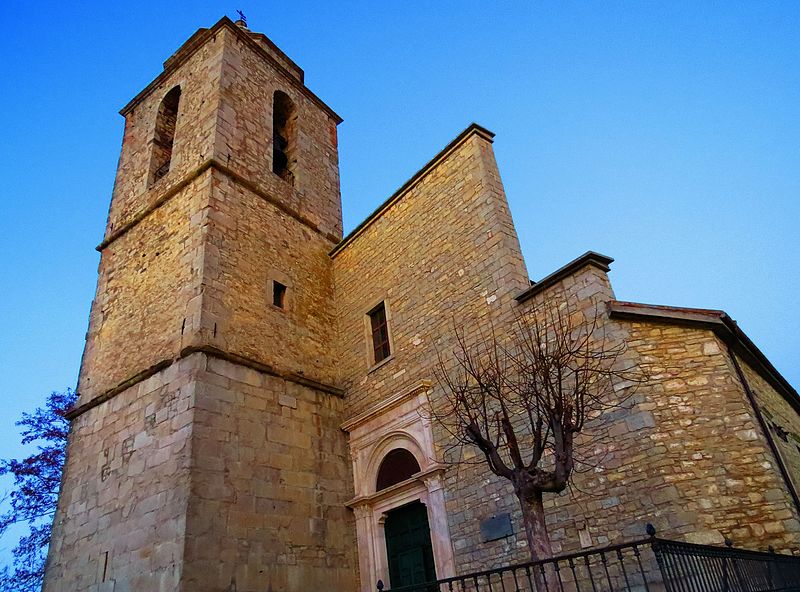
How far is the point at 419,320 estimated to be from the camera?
951cm

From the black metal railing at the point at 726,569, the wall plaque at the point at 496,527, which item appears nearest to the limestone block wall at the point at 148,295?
the wall plaque at the point at 496,527

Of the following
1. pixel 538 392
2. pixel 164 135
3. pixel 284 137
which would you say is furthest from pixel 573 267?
pixel 164 135

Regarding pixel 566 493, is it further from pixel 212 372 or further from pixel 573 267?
pixel 212 372

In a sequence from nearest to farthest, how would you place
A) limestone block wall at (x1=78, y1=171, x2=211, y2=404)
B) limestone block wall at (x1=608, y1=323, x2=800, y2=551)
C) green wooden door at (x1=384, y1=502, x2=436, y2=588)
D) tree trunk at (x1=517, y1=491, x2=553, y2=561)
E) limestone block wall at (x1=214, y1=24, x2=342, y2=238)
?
1. tree trunk at (x1=517, y1=491, x2=553, y2=561)
2. limestone block wall at (x1=608, y1=323, x2=800, y2=551)
3. green wooden door at (x1=384, y1=502, x2=436, y2=588)
4. limestone block wall at (x1=78, y1=171, x2=211, y2=404)
5. limestone block wall at (x1=214, y1=24, x2=342, y2=238)

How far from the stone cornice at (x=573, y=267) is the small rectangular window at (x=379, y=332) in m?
3.24

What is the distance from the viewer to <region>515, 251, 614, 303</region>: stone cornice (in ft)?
24.0

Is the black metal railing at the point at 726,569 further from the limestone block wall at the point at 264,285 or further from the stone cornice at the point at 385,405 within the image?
the limestone block wall at the point at 264,285

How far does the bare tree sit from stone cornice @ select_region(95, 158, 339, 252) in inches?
193

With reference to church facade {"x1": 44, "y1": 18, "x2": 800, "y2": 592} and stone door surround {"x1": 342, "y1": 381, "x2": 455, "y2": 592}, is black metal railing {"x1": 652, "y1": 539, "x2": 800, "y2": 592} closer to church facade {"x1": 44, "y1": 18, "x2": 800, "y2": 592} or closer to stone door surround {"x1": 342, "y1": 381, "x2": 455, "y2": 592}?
church facade {"x1": 44, "y1": 18, "x2": 800, "y2": 592}

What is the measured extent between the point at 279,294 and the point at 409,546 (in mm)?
4871

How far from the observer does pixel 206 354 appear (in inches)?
326

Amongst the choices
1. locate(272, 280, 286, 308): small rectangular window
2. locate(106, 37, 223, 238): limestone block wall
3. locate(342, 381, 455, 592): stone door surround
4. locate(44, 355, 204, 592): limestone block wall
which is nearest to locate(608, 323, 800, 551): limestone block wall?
locate(342, 381, 455, 592): stone door surround

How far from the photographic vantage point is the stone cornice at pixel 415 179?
9.80m

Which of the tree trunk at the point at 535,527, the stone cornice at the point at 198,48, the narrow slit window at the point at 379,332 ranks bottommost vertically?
the tree trunk at the point at 535,527
